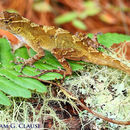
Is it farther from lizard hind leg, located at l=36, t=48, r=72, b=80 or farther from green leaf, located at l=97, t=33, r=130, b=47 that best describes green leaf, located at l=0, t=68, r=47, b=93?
green leaf, located at l=97, t=33, r=130, b=47

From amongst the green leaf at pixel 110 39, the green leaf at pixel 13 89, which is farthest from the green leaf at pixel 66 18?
the green leaf at pixel 13 89

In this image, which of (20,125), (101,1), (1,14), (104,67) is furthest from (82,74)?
(101,1)

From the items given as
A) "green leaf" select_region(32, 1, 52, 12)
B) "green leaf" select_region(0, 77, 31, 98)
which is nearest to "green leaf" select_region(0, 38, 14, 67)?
"green leaf" select_region(0, 77, 31, 98)

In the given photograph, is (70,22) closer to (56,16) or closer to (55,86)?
(56,16)

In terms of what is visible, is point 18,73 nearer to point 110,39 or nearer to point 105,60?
point 105,60

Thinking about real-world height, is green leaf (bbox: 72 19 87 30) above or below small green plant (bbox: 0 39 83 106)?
above

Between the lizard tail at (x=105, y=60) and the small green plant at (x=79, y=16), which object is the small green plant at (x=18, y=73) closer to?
the lizard tail at (x=105, y=60)
